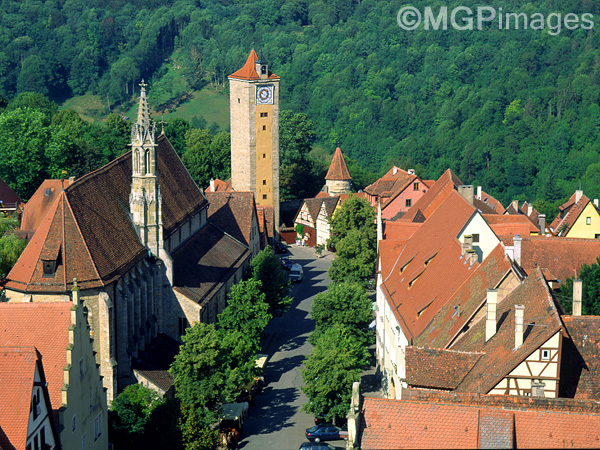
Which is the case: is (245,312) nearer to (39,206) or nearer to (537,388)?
(39,206)

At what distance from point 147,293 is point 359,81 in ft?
415

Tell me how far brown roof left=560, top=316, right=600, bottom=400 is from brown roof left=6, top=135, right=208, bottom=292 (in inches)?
942

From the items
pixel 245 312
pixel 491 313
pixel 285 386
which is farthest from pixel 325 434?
pixel 491 313

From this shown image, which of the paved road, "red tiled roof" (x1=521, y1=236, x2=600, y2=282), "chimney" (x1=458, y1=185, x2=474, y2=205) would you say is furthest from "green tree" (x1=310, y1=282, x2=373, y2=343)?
"chimney" (x1=458, y1=185, x2=474, y2=205)

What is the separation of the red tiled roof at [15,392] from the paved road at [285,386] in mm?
17707

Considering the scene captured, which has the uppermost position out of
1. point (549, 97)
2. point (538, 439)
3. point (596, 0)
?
point (596, 0)

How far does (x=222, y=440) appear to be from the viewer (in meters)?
53.6

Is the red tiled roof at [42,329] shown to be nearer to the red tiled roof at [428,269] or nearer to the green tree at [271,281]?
the red tiled roof at [428,269]

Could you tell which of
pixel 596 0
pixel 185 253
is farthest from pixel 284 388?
pixel 596 0

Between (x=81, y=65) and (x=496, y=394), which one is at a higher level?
(x=81, y=65)

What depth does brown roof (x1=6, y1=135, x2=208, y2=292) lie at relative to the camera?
177ft

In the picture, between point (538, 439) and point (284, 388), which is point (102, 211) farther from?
point (538, 439)

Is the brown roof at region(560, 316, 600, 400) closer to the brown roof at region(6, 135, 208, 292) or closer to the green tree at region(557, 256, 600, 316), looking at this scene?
the green tree at region(557, 256, 600, 316)

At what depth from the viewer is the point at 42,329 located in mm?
43125
